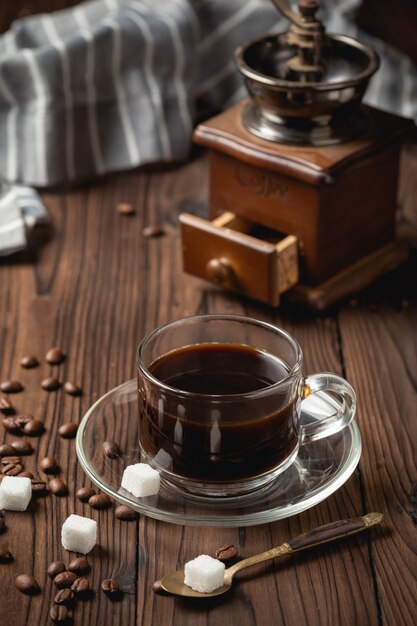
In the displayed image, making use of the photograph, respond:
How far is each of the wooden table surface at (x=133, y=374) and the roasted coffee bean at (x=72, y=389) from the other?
0.06 feet

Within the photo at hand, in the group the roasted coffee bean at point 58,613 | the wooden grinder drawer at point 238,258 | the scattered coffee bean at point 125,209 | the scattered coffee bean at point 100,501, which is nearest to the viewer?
the roasted coffee bean at point 58,613

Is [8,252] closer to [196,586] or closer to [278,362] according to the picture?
[278,362]

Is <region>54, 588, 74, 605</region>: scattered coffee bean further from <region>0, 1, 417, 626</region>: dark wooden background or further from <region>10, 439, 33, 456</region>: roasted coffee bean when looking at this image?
<region>10, 439, 33, 456</region>: roasted coffee bean

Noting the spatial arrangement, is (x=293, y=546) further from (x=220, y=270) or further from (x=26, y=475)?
(x=220, y=270)

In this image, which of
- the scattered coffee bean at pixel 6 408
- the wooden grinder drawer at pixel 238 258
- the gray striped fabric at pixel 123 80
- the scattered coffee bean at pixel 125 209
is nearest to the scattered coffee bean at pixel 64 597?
the scattered coffee bean at pixel 6 408

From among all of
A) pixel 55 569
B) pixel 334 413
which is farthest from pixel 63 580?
pixel 334 413

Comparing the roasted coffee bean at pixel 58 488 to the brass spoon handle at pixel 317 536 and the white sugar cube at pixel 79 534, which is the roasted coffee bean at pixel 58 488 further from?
the brass spoon handle at pixel 317 536

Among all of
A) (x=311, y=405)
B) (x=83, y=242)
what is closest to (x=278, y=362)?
(x=311, y=405)

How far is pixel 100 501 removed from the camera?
1517 mm

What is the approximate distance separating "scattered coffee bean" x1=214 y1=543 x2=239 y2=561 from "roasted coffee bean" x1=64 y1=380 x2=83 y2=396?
0.48 m

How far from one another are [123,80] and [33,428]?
47.2 inches

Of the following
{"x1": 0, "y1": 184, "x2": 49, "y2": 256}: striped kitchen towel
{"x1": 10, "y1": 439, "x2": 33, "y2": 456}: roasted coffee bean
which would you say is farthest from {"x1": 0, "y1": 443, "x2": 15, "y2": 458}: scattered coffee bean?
{"x1": 0, "y1": 184, "x2": 49, "y2": 256}: striped kitchen towel

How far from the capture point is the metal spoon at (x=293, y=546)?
1.35m

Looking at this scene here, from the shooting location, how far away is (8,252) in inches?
87.7
